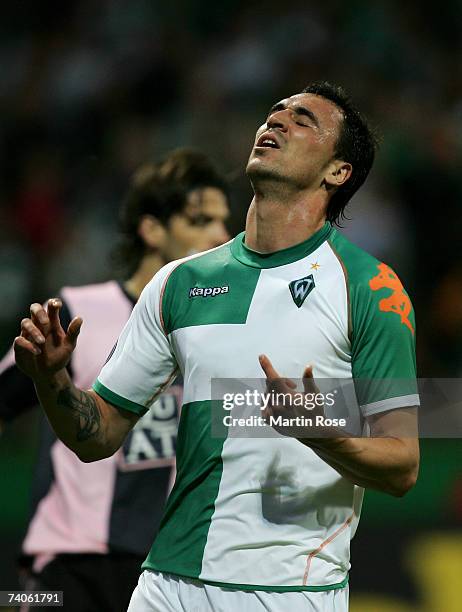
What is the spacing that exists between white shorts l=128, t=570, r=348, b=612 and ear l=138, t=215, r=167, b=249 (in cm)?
212

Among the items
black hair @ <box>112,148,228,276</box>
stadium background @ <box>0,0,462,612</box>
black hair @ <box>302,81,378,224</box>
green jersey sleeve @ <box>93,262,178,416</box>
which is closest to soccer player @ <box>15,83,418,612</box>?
green jersey sleeve @ <box>93,262,178,416</box>

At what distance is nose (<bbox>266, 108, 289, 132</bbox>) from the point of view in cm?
308

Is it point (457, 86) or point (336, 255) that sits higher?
point (457, 86)

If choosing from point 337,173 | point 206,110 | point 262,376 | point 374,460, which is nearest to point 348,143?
point 337,173

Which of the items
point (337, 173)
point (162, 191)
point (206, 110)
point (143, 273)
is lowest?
point (337, 173)

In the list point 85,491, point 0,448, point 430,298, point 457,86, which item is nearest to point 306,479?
point 85,491

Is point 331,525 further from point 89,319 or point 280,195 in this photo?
point 89,319

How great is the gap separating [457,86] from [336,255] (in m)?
6.51

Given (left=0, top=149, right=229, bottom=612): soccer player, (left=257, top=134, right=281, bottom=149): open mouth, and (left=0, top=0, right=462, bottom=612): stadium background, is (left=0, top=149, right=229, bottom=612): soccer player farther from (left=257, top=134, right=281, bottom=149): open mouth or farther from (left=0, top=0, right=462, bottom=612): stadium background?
(left=0, top=0, right=462, bottom=612): stadium background

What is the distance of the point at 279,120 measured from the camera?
309cm

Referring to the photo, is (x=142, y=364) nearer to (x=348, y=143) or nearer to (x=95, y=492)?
(x=348, y=143)

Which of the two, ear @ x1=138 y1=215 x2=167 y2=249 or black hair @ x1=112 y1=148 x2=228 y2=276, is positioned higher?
black hair @ x1=112 y1=148 x2=228 y2=276

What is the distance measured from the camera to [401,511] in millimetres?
5723

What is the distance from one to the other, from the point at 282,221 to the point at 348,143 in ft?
1.19
